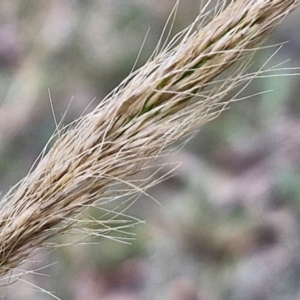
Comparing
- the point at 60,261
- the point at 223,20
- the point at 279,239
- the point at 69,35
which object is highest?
the point at 69,35

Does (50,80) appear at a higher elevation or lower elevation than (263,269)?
higher

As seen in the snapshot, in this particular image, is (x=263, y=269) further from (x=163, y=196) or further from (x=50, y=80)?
(x=50, y=80)

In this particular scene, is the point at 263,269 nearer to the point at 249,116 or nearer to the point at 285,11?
the point at 249,116

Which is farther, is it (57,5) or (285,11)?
(57,5)

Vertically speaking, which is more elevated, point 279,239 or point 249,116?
point 249,116

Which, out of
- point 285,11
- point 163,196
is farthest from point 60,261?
point 285,11

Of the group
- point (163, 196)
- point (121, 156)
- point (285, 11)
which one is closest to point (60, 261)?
point (163, 196)
